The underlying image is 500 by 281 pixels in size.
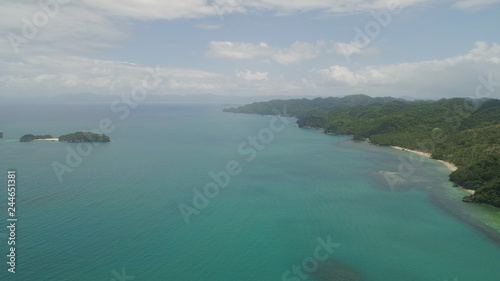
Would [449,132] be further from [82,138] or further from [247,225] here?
[82,138]

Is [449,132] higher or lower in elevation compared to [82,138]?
higher

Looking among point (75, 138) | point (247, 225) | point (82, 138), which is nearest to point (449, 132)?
point (247, 225)

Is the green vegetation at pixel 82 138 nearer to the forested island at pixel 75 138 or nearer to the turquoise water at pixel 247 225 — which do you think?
the forested island at pixel 75 138

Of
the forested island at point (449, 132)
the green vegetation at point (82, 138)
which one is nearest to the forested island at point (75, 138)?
the green vegetation at point (82, 138)

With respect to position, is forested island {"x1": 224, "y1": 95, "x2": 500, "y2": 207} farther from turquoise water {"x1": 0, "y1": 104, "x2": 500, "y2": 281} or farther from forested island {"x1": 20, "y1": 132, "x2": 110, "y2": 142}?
forested island {"x1": 20, "y1": 132, "x2": 110, "y2": 142}

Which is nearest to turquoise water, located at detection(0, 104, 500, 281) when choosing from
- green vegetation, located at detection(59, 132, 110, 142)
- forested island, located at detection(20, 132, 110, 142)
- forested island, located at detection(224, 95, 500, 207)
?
forested island, located at detection(224, 95, 500, 207)

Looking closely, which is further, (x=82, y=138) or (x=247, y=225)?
(x=82, y=138)
